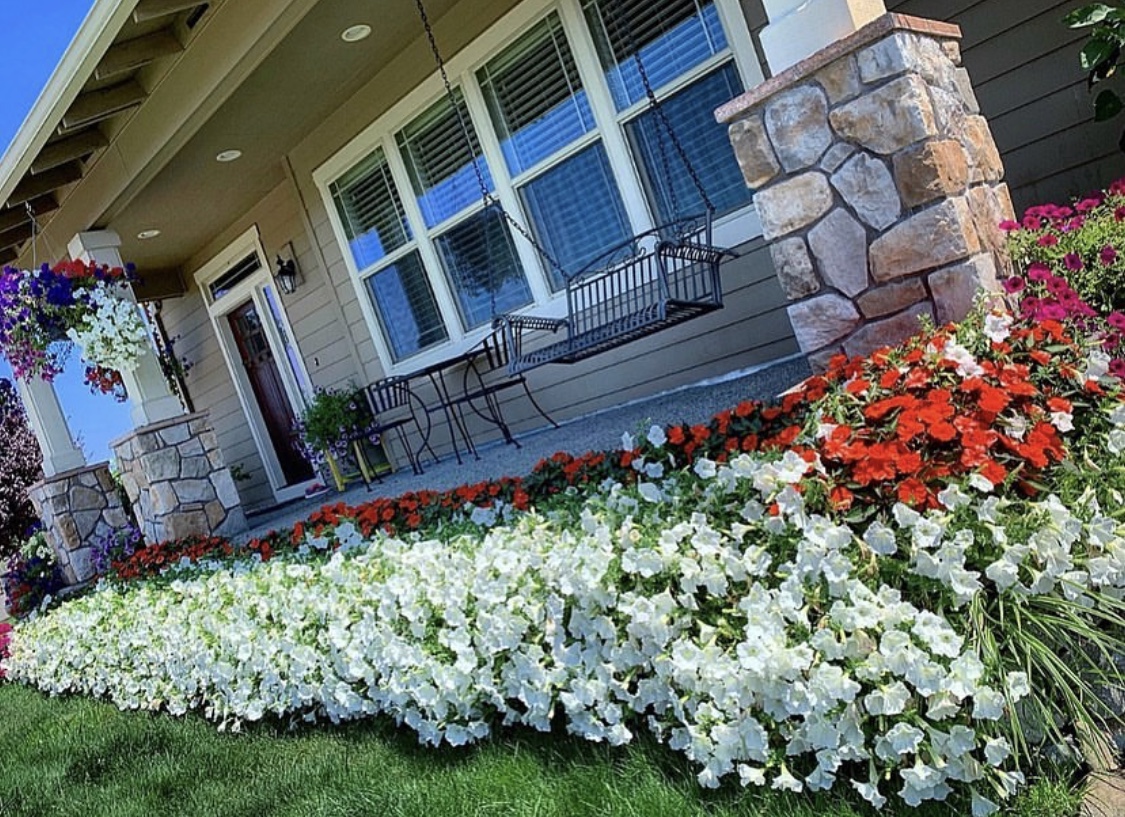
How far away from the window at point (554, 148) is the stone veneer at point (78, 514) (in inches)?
164

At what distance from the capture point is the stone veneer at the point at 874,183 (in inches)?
92.1

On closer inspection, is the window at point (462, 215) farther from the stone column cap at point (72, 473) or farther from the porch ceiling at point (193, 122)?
the stone column cap at point (72, 473)

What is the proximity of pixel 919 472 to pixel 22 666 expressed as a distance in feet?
17.5

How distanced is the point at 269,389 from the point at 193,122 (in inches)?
151

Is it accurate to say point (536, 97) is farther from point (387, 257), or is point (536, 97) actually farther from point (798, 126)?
point (798, 126)

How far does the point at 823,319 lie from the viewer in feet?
8.61

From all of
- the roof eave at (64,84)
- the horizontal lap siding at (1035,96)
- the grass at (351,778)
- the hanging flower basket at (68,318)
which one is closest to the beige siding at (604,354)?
the horizontal lap siding at (1035,96)

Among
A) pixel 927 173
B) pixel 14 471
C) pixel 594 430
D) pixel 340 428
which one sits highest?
pixel 14 471

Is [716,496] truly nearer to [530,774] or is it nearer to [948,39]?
[530,774]

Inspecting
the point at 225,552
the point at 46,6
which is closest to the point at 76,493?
the point at 225,552

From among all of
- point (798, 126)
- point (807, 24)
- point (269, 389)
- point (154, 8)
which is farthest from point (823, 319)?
point (269, 389)

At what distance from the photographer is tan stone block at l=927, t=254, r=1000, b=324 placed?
2.33 meters

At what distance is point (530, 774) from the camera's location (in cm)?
195

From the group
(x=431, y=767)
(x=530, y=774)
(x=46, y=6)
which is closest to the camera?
(x=530, y=774)
